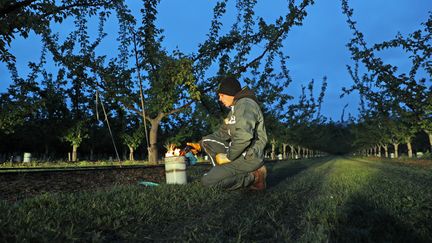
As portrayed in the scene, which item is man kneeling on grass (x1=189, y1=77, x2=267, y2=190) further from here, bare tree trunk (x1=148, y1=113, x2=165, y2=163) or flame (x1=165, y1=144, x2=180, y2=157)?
bare tree trunk (x1=148, y1=113, x2=165, y2=163)

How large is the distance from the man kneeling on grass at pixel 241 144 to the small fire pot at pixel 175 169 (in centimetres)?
72

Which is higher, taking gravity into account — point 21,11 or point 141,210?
point 21,11

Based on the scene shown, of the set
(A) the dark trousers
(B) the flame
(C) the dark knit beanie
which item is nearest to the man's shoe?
(A) the dark trousers

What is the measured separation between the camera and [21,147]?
4172 cm

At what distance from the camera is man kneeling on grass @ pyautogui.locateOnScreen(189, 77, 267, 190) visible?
555cm

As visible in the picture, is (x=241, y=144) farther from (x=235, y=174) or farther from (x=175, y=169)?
(x=175, y=169)

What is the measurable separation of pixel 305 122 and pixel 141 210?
47.4 metres

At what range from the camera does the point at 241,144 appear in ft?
18.2

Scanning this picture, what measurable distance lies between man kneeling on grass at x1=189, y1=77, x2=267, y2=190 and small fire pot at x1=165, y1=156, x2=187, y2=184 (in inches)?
28.3

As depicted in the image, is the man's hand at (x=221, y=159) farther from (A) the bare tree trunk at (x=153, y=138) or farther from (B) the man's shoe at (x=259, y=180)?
(A) the bare tree trunk at (x=153, y=138)

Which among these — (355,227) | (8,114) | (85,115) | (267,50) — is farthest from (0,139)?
(355,227)

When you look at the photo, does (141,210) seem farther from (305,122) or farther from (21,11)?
(305,122)

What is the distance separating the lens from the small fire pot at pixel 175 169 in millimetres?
6652

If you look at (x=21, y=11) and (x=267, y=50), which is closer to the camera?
(x=21, y=11)
